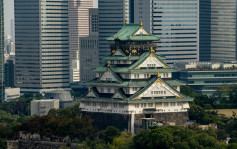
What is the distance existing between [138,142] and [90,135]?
61.5 ft

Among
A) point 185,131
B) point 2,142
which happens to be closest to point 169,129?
point 185,131

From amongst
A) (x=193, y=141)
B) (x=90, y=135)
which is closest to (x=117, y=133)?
(x=90, y=135)

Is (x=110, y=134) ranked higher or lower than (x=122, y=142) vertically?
higher

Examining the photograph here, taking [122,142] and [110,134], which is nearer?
[122,142]

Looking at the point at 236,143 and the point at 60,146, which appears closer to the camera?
the point at 236,143

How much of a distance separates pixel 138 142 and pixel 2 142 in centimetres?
Result: 3089

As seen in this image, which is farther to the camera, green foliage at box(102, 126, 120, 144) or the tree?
green foliage at box(102, 126, 120, 144)

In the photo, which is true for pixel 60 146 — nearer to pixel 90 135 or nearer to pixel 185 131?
pixel 90 135

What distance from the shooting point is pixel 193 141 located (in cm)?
17875

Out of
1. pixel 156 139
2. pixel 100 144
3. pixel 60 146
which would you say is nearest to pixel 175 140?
pixel 156 139

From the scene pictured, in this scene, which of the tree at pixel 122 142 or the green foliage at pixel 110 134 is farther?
the green foliage at pixel 110 134

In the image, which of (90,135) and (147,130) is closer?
(147,130)

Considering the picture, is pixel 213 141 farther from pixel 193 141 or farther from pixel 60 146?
pixel 60 146

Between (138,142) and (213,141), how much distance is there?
13.6 metres
